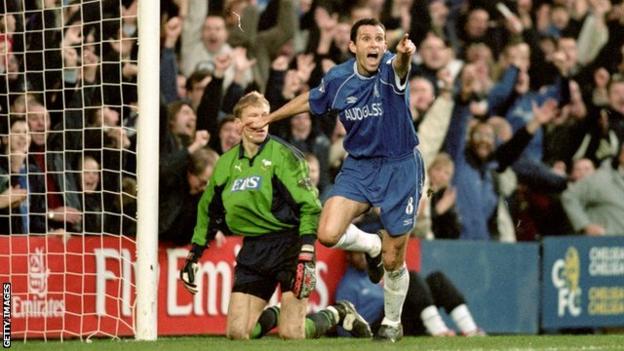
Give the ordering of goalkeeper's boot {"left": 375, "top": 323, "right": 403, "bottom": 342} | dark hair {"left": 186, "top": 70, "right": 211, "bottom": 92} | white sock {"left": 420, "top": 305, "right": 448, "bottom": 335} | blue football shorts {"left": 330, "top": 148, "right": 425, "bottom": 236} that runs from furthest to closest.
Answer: white sock {"left": 420, "top": 305, "right": 448, "bottom": 335} < dark hair {"left": 186, "top": 70, "right": 211, "bottom": 92} < goalkeeper's boot {"left": 375, "top": 323, "right": 403, "bottom": 342} < blue football shorts {"left": 330, "top": 148, "right": 425, "bottom": 236}

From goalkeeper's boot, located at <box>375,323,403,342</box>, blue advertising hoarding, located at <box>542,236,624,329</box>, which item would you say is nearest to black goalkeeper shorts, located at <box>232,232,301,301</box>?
goalkeeper's boot, located at <box>375,323,403,342</box>

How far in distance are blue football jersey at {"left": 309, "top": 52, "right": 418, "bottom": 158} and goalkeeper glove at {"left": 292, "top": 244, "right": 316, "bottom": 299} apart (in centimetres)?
73

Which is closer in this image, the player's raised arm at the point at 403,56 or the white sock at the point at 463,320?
the player's raised arm at the point at 403,56

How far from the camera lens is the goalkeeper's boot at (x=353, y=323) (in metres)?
10.9

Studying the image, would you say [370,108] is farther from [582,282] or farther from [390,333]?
[582,282]

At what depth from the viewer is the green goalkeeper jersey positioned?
33.1 feet

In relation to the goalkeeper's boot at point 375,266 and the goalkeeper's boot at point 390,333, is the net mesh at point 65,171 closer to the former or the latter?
the goalkeeper's boot at point 375,266

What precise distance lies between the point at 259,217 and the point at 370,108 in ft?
4.63

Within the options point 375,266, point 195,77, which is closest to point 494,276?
point 375,266

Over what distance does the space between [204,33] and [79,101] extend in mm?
1262

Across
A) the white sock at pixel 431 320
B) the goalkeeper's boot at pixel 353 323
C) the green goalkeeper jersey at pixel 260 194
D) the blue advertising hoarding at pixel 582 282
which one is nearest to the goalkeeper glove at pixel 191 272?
the green goalkeeper jersey at pixel 260 194

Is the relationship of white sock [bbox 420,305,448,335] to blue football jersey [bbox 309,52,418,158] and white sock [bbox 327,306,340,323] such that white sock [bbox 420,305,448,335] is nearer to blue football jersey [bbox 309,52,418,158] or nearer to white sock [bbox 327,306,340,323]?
white sock [bbox 327,306,340,323]

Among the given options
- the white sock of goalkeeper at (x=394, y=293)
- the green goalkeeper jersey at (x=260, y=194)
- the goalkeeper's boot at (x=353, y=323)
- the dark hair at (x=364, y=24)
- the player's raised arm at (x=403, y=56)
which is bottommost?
the goalkeeper's boot at (x=353, y=323)

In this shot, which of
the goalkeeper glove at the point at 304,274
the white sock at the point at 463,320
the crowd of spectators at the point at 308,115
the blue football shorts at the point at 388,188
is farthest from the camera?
the white sock at the point at 463,320
